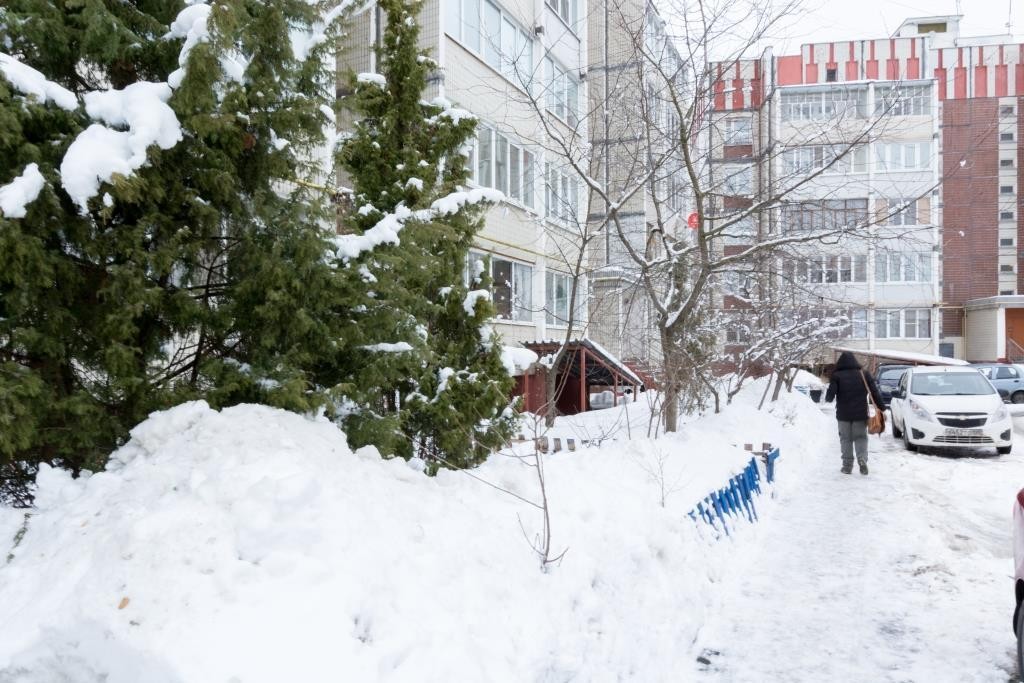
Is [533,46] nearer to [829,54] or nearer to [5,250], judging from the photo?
[5,250]

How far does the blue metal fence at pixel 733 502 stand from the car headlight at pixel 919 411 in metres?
5.73

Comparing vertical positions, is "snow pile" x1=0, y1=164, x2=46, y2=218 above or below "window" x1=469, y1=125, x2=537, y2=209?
below

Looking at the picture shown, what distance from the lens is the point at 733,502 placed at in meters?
7.16

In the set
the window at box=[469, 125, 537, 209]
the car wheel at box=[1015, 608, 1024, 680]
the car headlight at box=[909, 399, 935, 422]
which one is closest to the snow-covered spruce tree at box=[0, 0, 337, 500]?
the car wheel at box=[1015, 608, 1024, 680]

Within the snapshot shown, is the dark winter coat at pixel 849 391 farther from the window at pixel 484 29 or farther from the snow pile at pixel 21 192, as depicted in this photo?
the snow pile at pixel 21 192

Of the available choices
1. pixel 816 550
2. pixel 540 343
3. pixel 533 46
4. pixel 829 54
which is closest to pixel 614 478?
pixel 816 550

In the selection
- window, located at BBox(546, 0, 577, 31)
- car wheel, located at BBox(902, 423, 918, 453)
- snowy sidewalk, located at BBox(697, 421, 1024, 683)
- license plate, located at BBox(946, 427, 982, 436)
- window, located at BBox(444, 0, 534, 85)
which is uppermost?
window, located at BBox(546, 0, 577, 31)

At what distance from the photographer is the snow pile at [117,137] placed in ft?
11.5

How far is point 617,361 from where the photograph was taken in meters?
18.6

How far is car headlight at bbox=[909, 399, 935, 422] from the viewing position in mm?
13164

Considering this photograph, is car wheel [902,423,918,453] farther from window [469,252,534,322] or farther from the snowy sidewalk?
window [469,252,534,322]

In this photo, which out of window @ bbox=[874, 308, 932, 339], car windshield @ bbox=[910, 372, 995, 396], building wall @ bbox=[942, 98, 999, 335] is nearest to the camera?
car windshield @ bbox=[910, 372, 995, 396]

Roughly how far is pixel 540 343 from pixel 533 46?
23.3 feet

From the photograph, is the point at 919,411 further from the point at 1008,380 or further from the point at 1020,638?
the point at 1008,380
